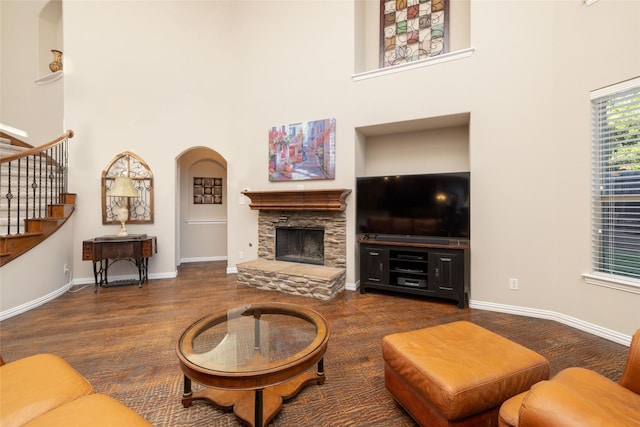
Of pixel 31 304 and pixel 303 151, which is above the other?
pixel 303 151

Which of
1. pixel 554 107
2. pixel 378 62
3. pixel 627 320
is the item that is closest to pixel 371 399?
pixel 627 320

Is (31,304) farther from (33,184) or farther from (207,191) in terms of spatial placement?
(207,191)

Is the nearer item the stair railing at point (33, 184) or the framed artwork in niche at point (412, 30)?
the stair railing at point (33, 184)

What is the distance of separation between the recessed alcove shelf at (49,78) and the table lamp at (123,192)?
9.89 feet

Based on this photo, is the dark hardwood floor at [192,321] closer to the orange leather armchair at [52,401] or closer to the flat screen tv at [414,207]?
the orange leather armchair at [52,401]

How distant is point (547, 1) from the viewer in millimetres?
2945

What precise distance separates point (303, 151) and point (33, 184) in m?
3.54

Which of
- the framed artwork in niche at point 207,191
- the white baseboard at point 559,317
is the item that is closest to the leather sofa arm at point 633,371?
the white baseboard at point 559,317

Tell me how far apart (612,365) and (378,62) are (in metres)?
4.54

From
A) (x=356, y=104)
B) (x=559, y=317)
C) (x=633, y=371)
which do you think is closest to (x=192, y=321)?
(x=633, y=371)

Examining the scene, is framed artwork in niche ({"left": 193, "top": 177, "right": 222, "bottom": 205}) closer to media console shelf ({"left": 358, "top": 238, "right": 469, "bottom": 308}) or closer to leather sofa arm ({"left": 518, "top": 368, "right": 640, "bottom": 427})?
media console shelf ({"left": 358, "top": 238, "right": 469, "bottom": 308})

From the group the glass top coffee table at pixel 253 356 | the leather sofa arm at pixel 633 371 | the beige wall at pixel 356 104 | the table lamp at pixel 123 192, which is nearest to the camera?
the leather sofa arm at pixel 633 371

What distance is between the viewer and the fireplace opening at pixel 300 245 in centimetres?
447

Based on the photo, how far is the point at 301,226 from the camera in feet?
14.3
